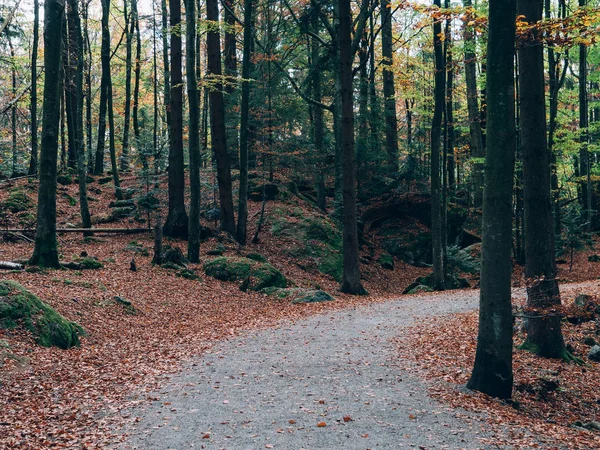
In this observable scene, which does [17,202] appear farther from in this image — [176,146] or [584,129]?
[584,129]

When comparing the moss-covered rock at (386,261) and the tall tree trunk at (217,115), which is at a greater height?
the tall tree trunk at (217,115)

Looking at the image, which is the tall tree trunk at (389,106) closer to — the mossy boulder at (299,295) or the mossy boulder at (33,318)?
the mossy boulder at (299,295)

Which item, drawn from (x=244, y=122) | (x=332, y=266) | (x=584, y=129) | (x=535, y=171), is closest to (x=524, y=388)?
(x=535, y=171)

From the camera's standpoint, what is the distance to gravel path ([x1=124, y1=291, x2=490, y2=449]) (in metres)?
4.93

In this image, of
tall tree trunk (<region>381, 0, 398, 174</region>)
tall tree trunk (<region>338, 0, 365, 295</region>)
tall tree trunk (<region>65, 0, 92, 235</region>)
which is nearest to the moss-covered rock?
tall tree trunk (<region>381, 0, 398, 174</region>)

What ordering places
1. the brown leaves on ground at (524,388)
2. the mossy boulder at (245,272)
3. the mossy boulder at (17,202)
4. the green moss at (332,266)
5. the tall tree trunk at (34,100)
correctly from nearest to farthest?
1. the brown leaves on ground at (524,388)
2. the mossy boulder at (245,272)
3. the mossy boulder at (17,202)
4. the green moss at (332,266)
5. the tall tree trunk at (34,100)

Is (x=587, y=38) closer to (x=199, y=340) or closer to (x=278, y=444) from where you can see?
(x=278, y=444)

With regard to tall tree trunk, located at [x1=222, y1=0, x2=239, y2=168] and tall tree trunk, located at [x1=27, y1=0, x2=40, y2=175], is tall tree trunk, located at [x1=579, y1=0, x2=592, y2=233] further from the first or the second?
tall tree trunk, located at [x1=27, y1=0, x2=40, y2=175]

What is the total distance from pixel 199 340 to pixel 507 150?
658 centimetres

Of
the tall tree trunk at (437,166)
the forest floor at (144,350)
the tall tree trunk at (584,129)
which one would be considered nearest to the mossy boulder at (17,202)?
the forest floor at (144,350)

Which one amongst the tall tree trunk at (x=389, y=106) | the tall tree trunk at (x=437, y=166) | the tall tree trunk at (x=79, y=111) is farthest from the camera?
the tall tree trunk at (x=389, y=106)

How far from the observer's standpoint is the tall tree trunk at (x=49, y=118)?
36.6ft

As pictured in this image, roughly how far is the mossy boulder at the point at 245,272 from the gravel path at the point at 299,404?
5611 millimetres

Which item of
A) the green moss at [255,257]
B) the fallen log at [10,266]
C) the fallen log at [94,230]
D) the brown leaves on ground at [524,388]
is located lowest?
the brown leaves on ground at [524,388]
